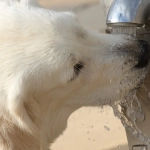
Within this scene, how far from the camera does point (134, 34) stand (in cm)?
207

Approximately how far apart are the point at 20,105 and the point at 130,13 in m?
0.68

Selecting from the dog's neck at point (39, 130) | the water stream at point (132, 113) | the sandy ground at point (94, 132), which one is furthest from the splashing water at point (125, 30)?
the sandy ground at point (94, 132)

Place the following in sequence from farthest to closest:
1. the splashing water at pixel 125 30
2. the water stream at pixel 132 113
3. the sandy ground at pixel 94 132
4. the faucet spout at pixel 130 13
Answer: the sandy ground at pixel 94 132, the water stream at pixel 132 113, the splashing water at pixel 125 30, the faucet spout at pixel 130 13

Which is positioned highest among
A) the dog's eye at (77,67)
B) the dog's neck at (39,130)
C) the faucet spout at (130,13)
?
the faucet spout at (130,13)

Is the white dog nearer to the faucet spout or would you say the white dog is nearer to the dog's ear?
the dog's ear

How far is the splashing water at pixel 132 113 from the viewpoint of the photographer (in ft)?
7.03

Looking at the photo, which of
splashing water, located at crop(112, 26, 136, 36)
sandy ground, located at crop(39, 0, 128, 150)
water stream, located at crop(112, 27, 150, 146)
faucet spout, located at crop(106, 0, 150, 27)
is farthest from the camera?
sandy ground, located at crop(39, 0, 128, 150)

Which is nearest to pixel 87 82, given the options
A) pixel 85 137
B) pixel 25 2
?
pixel 25 2

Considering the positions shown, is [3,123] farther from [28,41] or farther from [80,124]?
[80,124]

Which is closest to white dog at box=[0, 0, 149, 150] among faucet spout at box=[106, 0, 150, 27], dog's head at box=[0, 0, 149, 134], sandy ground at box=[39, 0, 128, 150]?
dog's head at box=[0, 0, 149, 134]

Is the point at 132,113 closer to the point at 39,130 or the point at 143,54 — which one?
the point at 143,54

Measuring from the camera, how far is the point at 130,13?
73.5 inches

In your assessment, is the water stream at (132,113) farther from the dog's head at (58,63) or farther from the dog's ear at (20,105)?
the dog's ear at (20,105)

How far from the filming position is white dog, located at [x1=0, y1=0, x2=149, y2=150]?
6.44 ft
